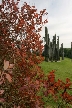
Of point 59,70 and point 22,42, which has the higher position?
point 22,42

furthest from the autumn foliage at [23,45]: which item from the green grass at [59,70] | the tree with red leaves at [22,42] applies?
the green grass at [59,70]

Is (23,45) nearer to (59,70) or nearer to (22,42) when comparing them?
(22,42)

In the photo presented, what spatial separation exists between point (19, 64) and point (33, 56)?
3.65 ft

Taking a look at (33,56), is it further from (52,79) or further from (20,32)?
(52,79)

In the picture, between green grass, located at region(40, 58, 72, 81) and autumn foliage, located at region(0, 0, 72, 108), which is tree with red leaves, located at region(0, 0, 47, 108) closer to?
autumn foliage, located at region(0, 0, 72, 108)

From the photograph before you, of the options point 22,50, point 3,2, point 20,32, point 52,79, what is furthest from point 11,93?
point 3,2

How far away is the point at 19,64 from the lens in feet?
21.0

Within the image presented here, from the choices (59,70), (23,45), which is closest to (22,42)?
(23,45)

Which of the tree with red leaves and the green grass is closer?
the tree with red leaves

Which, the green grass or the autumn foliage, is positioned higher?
the autumn foliage

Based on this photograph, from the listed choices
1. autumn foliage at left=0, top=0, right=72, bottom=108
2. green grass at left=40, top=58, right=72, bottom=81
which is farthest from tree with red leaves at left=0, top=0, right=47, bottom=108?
green grass at left=40, top=58, right=72, bottom=81

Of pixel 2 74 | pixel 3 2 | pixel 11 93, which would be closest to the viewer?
pixel 2 74

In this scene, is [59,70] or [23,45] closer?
[23,45]

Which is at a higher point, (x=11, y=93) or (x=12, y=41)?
(x=12, y=41)
